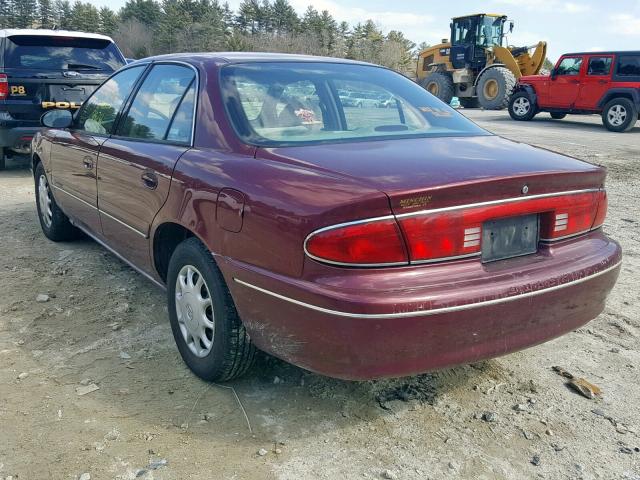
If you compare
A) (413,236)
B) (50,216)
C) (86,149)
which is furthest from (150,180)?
(50,216)

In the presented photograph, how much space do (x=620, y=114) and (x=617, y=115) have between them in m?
0.08

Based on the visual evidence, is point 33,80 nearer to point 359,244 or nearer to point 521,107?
point 359,244

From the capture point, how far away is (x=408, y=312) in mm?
2102

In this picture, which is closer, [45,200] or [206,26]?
[45,200]

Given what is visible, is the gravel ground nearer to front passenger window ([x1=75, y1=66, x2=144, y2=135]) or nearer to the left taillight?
the left taillight

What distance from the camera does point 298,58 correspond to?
3.39 meters

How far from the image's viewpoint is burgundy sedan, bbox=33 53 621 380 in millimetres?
2135

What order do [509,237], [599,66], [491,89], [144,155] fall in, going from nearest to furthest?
[509,237] → [144,155] → [599,66] → [491,89]

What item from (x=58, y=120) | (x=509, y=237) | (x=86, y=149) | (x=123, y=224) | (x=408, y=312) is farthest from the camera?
(x=58, y=120)

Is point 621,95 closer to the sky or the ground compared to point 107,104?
closer to the sky

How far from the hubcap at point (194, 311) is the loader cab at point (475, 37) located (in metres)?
20.1

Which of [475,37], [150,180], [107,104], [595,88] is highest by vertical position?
[475,37]

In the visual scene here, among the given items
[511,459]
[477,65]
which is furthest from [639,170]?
[477,65]

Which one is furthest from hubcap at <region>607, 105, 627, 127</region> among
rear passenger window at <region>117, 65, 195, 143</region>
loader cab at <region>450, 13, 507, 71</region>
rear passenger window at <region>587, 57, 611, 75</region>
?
rear passenger window at <region>117, 65, 195, 143</region>
